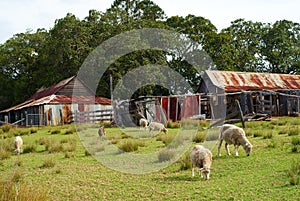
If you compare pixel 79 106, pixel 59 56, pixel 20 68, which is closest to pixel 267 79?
pixel 79 106

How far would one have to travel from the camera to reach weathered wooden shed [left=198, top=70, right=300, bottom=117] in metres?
30.6

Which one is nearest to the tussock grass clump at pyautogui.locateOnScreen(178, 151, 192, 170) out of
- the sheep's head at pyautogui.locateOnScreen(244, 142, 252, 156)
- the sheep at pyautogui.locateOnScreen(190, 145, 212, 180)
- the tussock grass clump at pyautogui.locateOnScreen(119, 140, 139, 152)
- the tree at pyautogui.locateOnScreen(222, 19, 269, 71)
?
the sheep at pyautogui.locateOnScreen(190, 145, 212, 180)

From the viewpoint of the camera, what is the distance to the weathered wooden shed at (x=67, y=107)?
36.3 m

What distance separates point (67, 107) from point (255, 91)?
19173 millimetres

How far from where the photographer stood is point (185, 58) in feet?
137

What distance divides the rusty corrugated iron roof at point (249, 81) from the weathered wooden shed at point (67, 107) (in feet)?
34.2

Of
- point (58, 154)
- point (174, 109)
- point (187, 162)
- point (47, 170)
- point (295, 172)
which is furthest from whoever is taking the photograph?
point (174, 109)

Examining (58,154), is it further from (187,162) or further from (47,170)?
(187,162)

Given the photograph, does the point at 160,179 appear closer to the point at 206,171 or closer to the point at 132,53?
the point at 206,171

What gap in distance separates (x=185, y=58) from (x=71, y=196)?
34.6 m

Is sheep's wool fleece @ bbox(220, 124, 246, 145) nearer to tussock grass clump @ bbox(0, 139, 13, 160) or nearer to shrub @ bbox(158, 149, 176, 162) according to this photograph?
shrub @ bbox(158, 149, 176, 162)

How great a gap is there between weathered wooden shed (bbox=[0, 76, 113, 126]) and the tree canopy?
2745mm

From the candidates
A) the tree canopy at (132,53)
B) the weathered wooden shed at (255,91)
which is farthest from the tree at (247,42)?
the weathered wooden shed at (255,91)

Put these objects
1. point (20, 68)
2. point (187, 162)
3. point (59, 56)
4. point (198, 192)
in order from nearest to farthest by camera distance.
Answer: point (198, 192) → point (187, 162) → point (59, 56) → point (20, 68)
